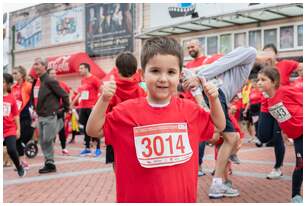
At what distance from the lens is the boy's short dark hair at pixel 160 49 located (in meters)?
2.16

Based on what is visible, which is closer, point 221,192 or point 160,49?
point 160,49

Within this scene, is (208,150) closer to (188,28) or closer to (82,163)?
(82,163)

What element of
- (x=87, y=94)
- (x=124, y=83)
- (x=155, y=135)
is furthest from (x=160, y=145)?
(x=87, y=94)

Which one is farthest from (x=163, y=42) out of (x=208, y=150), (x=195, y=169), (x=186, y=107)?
(x=208, y=150)

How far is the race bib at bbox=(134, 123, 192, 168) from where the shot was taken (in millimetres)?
2186

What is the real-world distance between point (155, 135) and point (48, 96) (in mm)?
4632

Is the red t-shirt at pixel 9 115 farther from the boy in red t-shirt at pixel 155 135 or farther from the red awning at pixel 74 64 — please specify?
the red awning at pixel 74 64

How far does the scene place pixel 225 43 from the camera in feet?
51.6

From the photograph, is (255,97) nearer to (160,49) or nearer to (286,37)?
(286,37)

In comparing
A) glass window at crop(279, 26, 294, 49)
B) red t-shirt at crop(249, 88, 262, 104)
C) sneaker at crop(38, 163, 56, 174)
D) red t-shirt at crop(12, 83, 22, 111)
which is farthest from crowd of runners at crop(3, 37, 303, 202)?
glass window at crop(279, 26, 294, 49)

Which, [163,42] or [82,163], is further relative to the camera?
[82,163]

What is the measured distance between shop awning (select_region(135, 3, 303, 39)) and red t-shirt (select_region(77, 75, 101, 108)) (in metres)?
6.05

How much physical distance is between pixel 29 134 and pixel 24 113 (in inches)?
15.3

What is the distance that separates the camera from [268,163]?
675 cm
